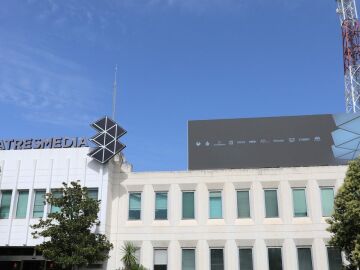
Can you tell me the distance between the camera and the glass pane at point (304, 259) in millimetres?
35125

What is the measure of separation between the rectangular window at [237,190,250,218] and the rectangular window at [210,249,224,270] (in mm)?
3295

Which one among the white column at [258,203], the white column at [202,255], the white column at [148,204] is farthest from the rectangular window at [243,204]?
the white column at [148,204]

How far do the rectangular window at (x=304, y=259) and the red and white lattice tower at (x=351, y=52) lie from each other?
26.4m

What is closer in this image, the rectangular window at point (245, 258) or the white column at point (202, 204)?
the rectangular window at point (245, 258)

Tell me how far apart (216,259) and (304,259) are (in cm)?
670

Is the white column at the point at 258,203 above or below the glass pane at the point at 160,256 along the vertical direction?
above

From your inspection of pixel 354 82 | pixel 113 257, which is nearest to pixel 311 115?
pixel 354 82

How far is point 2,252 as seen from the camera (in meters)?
38.2

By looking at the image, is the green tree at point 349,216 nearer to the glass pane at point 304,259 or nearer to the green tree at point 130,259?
the glass pane at point 304,259

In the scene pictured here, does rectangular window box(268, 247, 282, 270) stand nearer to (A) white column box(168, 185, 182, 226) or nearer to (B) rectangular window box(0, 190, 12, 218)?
(A) white column box(168, 185, 182, 226)

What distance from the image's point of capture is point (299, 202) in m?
36.7

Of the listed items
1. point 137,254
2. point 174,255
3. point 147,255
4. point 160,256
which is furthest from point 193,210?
point 137,254

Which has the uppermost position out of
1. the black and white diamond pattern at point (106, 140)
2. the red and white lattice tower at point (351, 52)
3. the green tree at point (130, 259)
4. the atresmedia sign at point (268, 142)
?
the red and white lattice tower at point (351, 52)

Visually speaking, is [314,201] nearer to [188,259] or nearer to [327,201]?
[327,201]
